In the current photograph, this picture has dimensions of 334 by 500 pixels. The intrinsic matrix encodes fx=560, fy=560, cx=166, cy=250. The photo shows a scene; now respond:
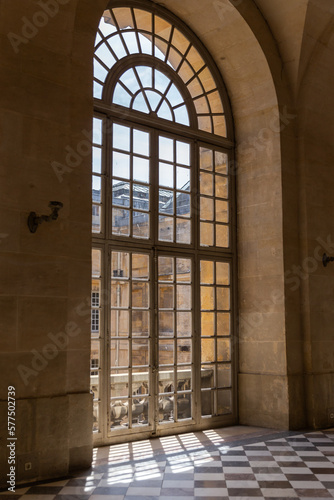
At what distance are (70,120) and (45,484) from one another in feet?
11.9

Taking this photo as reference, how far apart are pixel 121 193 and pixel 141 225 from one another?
20.3 inches

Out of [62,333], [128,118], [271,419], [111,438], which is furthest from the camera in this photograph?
[271,419]

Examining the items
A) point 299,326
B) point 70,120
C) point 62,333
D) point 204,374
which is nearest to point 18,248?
point 62,333

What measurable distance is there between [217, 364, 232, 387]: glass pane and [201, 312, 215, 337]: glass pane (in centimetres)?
53

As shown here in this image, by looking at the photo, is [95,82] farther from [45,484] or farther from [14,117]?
[45,484]

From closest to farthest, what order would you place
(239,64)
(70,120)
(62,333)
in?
1. (62,333)
2. (70,120)
3. (239,64)

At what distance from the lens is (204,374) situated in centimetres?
784

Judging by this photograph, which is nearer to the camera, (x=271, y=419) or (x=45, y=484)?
(x=45, y=484)

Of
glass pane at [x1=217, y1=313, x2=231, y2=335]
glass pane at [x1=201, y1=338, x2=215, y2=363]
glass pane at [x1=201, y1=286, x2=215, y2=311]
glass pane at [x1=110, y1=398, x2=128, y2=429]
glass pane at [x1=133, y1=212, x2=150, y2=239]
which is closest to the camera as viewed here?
glass pane at [x1=110, y1=398, x2=128, y2=429]

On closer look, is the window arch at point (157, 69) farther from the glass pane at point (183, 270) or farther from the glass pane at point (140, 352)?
the glass pane at point (140, 352)

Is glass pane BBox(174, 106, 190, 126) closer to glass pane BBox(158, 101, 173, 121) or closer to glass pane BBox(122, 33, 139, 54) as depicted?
glass pane BBox(158, 101, 173, 121)

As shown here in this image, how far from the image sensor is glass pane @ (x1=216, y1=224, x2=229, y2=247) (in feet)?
27.4

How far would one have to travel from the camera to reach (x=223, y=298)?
27.1 feet

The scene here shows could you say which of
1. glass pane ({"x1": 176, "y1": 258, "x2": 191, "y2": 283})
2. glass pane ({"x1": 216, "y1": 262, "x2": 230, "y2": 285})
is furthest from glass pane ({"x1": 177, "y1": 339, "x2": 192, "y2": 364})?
glass pane ({"x1": 216, "y1": 262, "x2": 230, "y2": 285})
